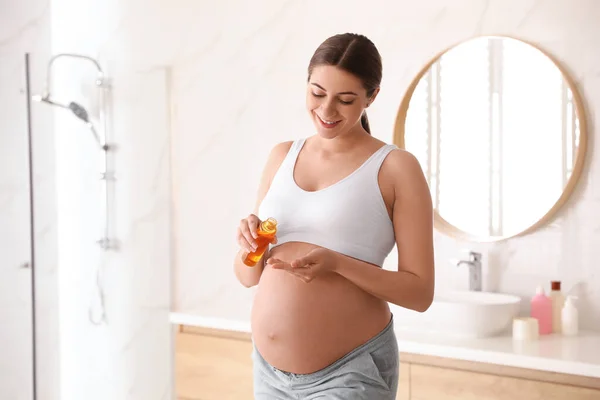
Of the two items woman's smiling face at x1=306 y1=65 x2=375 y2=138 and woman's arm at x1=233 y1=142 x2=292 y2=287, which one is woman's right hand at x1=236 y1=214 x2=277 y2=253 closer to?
woman's arm at x1=233 y1=142 x2=292 y2=287

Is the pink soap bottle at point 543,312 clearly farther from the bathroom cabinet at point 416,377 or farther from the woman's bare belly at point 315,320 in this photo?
the woman's bare belly at point 315,320

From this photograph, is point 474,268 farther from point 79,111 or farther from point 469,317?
point 79,111

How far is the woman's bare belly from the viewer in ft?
5.17

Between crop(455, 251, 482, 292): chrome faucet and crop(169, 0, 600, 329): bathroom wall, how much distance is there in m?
0.05

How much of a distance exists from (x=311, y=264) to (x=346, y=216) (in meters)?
0.16

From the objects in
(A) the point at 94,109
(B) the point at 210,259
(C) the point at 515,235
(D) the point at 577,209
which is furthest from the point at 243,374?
(A) the point at 94,109

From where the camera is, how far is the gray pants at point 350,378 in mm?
1545

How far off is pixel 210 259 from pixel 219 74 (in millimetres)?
775

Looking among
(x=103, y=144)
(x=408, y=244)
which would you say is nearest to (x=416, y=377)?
(x=408, y=244)

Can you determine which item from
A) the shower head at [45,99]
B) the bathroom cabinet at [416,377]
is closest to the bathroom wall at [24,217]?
the shower head at [45,99]

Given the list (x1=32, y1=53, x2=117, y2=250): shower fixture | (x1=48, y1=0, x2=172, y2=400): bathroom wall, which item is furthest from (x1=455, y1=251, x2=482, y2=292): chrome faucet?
(x1=32, y1=53, x2=117, y2=250): shower fixture

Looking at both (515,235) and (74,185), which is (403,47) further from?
(74,185)

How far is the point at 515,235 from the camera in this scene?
2.69 m

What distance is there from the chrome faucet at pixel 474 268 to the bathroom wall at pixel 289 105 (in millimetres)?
48
